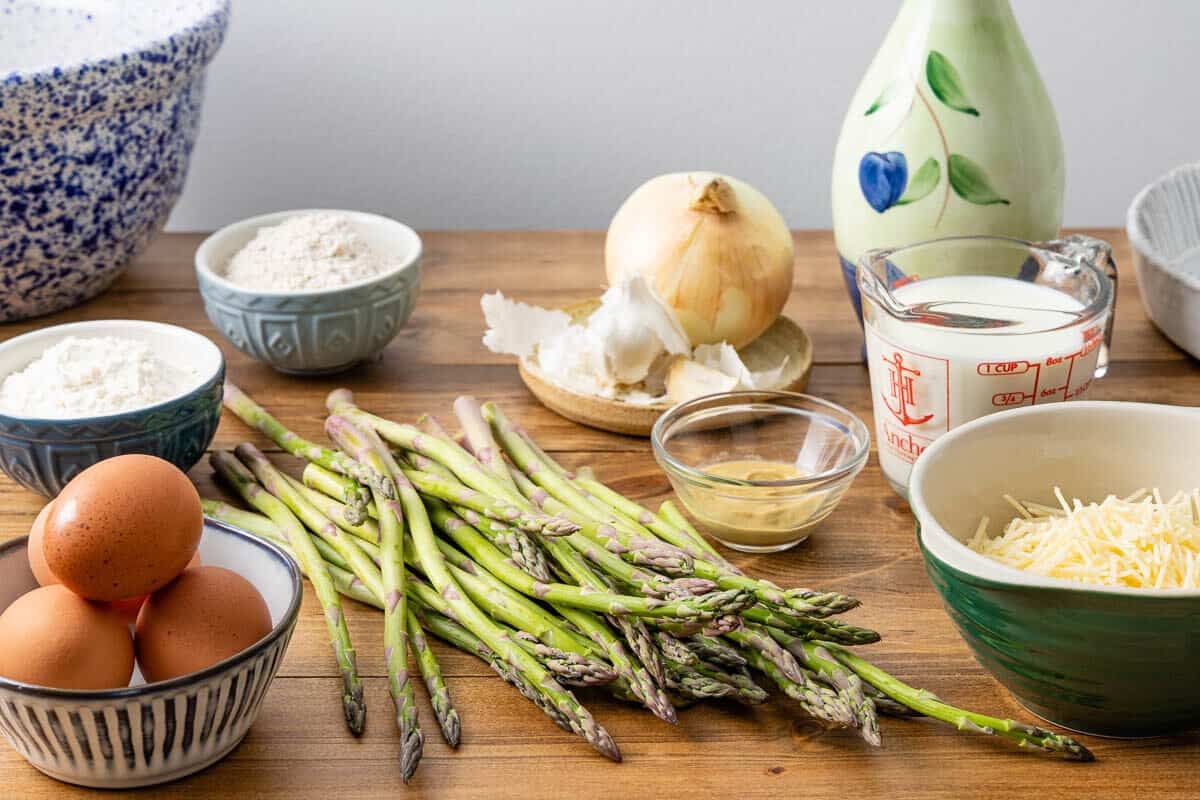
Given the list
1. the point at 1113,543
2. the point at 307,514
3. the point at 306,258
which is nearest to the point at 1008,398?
the point at 1113,543

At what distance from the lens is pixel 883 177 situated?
1027 millimetres

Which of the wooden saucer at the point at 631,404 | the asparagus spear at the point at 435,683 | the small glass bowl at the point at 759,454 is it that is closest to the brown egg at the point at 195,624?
the asparagus spear at the point at 435,683

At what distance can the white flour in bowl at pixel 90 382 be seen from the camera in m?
0.88

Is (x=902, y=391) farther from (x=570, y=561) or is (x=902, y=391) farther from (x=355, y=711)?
(x=355, y=711)

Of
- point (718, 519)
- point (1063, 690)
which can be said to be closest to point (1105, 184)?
point (718, 519)

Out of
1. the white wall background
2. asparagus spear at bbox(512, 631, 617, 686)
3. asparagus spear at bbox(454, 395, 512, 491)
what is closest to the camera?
asparagus spear at bbox(512, 631, 617, 686)

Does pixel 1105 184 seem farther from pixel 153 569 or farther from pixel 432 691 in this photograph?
pixel 153 569

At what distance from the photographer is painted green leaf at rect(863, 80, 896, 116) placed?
1.02 m

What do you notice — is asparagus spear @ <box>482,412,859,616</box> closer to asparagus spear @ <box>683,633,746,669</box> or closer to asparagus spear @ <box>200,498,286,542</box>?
asparagus spear @ <box>683,633,746,669</box>

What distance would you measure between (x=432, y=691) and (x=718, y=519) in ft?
0.81

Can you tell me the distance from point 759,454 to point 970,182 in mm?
278

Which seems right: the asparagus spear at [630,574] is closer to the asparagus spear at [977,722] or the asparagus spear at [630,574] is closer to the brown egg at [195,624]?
the asparagus spear at [977,722]

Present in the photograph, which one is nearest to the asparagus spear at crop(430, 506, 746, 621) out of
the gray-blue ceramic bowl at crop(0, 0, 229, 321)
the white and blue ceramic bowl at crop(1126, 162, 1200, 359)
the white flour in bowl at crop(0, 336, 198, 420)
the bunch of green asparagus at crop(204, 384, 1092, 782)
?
the bunch of green asparagus at crop(204, 384, 1092, 782)

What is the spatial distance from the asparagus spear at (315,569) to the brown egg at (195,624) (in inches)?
3.0
